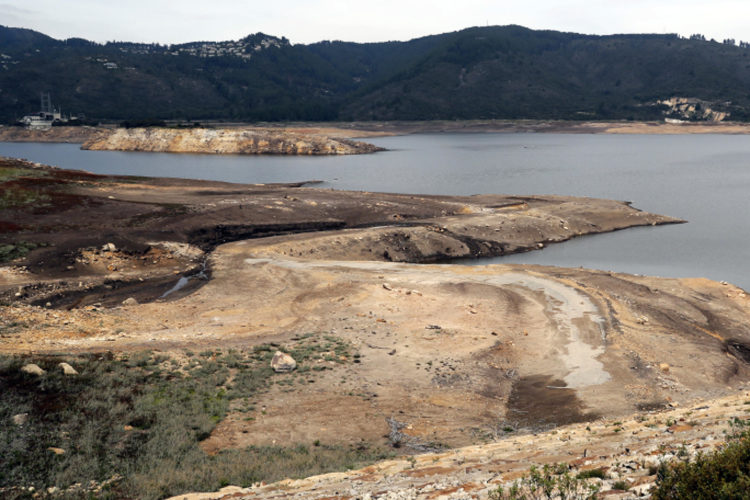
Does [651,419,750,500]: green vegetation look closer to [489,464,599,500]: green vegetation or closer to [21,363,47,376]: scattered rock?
[489,464,599,500]: green vegetation

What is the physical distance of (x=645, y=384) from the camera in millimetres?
28656

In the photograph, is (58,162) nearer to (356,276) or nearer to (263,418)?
(356,276)

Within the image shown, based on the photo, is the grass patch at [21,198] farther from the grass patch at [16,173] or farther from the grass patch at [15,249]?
the grass patch at [15,249]

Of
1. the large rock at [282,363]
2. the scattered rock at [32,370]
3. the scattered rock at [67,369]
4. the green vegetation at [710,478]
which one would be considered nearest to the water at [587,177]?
the large rock at [282,363]

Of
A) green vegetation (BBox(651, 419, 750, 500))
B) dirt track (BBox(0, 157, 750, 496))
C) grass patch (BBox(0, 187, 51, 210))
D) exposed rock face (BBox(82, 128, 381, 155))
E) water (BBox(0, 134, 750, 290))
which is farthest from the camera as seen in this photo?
exposed rock face (BBox(82, 128, 381, 155))

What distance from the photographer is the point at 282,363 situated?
91.9 feet

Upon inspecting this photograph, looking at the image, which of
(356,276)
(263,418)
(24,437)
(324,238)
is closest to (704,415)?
(263,418)

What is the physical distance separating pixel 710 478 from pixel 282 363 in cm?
2041

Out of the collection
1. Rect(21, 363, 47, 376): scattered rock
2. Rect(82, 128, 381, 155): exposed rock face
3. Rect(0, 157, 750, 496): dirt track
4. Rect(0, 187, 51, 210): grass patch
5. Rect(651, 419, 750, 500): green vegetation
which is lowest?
Rect(0, 157, 750, 496): dirt track

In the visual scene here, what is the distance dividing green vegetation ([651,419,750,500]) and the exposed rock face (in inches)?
6702

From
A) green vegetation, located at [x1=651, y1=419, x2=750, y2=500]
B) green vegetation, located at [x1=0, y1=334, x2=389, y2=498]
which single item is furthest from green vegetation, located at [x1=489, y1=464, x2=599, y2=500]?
green vegetation, located at [x1=0, y1=334, x2=389, y2=498]

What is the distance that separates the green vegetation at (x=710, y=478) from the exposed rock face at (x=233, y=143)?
170236 millimetres

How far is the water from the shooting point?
6381 centimetres

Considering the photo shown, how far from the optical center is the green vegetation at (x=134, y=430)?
1734cm
